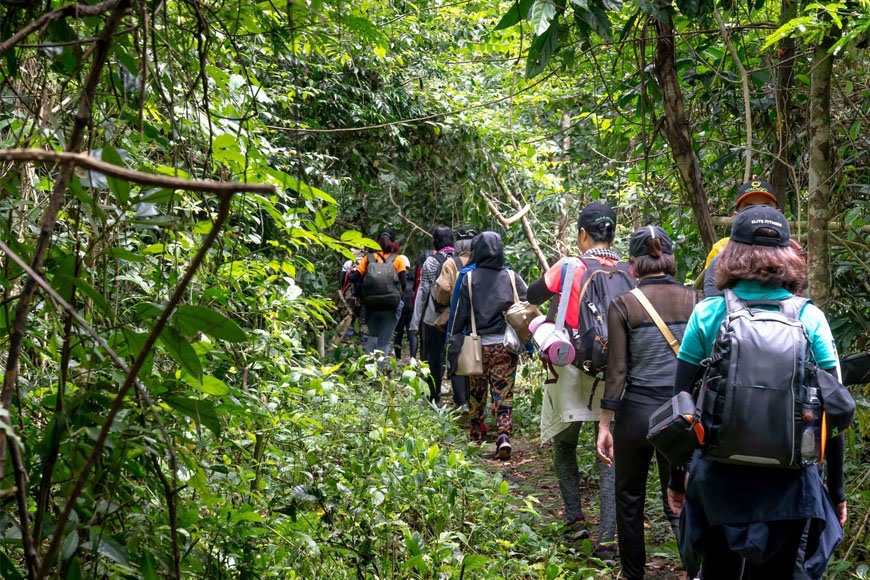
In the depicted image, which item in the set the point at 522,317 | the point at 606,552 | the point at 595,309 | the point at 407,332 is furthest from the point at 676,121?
the point at 407,332

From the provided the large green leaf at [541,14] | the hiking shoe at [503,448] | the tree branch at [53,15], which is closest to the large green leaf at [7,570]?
the tree branch at [53,15]

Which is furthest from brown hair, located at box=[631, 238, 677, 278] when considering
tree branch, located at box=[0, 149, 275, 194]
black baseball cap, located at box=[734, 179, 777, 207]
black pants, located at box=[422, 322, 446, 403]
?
black pants, located at box=[422, 322, 446, 403]

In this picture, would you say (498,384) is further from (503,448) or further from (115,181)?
(115,181)

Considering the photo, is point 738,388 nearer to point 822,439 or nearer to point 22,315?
point 822,439

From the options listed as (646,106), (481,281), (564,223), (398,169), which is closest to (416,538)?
(646,106)

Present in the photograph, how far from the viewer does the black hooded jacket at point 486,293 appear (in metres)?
8.38

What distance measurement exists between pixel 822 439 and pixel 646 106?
8.75 ft

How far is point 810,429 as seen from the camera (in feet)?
10.0

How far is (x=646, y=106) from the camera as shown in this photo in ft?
17.2

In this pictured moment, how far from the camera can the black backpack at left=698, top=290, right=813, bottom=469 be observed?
118 inches

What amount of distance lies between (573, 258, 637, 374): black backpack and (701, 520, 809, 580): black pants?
6.07 feet

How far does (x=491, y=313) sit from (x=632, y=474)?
12.4ft

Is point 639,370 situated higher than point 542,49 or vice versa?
point 542,49

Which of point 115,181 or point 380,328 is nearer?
point 115,181
